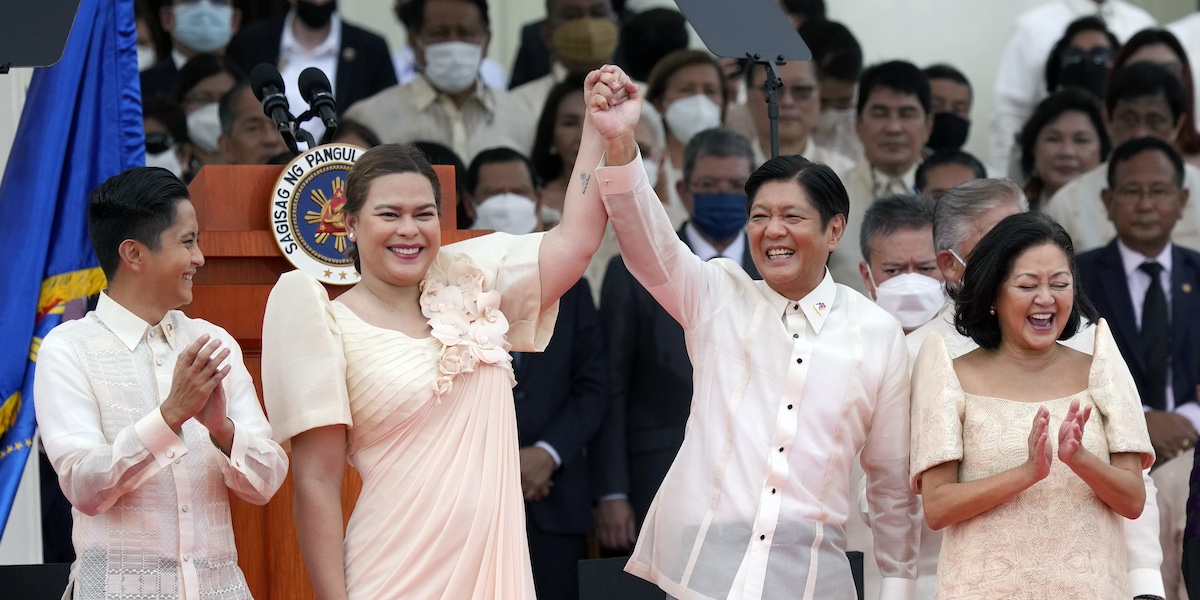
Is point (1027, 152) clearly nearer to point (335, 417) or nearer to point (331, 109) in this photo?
point (331, 109)

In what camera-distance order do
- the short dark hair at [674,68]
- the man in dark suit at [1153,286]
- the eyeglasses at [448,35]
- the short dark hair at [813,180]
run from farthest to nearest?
the short dark hair at [674,68]
the eyeglasses at [448,35]
the man in dark suit at [1153,286]
the short dark hair at [813,180]

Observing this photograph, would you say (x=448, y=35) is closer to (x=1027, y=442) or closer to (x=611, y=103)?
(x=611, y=103)

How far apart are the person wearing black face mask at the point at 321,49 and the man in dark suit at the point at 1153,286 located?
3.29 meters

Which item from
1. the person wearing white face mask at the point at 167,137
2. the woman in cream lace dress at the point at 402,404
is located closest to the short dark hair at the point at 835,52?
the person wearing white face mask at the point at 167,137

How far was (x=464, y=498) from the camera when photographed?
3256 millimetres

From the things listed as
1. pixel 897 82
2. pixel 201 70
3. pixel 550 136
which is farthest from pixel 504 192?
pixel 897 82

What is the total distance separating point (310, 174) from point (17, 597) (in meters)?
1.45

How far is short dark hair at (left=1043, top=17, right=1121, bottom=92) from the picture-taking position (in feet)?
26.8

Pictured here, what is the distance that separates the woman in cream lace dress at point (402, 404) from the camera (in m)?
3.24

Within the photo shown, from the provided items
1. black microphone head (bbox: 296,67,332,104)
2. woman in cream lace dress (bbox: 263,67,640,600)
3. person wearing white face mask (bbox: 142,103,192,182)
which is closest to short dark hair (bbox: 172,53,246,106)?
person wearing white face mask (bbox: 142,103,192,182)

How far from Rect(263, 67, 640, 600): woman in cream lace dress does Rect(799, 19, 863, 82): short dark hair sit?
428 centimetres

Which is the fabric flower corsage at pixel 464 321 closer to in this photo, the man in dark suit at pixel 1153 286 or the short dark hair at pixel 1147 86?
the man in dark suit at pixel 1153 286

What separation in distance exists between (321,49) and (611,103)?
4.08m

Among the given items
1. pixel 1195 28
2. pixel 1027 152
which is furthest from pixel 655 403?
pixel 1195 28
